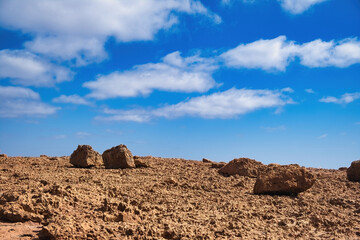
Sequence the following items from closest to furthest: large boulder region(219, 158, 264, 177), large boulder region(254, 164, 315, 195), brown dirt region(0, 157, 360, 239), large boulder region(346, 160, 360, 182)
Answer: brown dirt region(0, 157, 360, 239) → large boulder region(254, 164, 315, 195) → large boulder region(219, 158, 264, 177) → large boulder region(346, 160, 360, 182)

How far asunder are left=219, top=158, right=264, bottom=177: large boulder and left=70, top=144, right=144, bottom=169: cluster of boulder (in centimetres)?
310

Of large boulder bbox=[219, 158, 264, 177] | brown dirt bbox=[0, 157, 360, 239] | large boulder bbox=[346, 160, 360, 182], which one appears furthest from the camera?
large boulder bbox=[346, 160, 360, 182]

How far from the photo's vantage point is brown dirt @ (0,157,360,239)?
532cm

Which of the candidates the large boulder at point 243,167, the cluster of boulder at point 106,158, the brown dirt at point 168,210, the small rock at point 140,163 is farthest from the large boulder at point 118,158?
the large boulder at point 243,167

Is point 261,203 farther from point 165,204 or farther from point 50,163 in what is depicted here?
point 50,163

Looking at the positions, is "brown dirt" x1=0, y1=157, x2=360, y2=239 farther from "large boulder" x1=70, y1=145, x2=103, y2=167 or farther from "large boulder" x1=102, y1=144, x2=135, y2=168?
"large boulder" x1=70, y1=145, x2=103, y2=167

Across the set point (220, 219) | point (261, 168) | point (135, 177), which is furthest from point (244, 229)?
point (261, 168)

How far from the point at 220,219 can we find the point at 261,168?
231 inches

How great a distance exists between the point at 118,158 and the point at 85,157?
127 cm

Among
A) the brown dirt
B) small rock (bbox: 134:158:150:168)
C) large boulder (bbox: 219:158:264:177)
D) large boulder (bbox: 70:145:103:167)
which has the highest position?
large boulder (bbox: 70:145:103:167)

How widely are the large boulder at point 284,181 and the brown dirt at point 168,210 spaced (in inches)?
11.5

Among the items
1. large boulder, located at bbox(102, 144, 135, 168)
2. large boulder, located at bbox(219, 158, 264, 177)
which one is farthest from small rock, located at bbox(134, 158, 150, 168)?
large boulder, located at bbox(219, 158, 264, 177)

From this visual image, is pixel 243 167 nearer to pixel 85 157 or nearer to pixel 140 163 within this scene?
pixel 140 163

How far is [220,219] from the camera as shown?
631 cm
